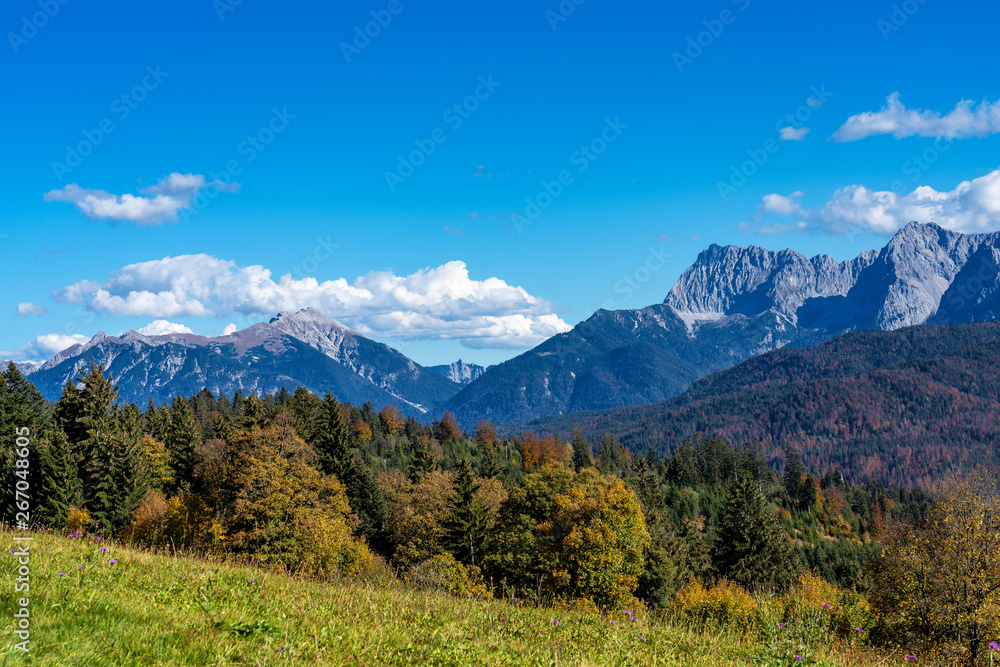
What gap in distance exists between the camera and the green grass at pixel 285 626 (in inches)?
241

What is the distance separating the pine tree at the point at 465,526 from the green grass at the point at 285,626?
3927cm

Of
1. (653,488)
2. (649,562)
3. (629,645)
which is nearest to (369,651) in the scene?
(629,645)

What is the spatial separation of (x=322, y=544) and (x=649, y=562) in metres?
31.6

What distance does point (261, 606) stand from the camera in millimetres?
8117

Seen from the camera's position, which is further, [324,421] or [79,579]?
[324,421]

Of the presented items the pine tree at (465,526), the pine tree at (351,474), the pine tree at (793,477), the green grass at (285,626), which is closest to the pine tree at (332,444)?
the pine tree at (351,474)

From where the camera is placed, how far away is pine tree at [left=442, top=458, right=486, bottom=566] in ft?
162

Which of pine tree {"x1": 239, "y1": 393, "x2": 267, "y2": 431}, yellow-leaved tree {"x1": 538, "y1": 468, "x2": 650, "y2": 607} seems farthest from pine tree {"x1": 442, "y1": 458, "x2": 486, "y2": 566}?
pine tree {"x1": 239, "y1": 393, "x2": 267, "y2": 431}

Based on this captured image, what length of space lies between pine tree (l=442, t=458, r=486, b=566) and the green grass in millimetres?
39267

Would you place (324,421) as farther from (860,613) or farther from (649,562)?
(860,613)

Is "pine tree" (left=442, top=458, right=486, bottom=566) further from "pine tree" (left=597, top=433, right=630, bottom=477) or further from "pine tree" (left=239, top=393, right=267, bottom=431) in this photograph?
"pine tree" (left=597, top=433, right=630, bottom=477)

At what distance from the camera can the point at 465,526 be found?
162 feet

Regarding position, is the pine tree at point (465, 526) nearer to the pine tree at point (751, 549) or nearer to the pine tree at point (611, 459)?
the pine tree at point (751, 549)

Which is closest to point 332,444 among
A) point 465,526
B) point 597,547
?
point 465,526
